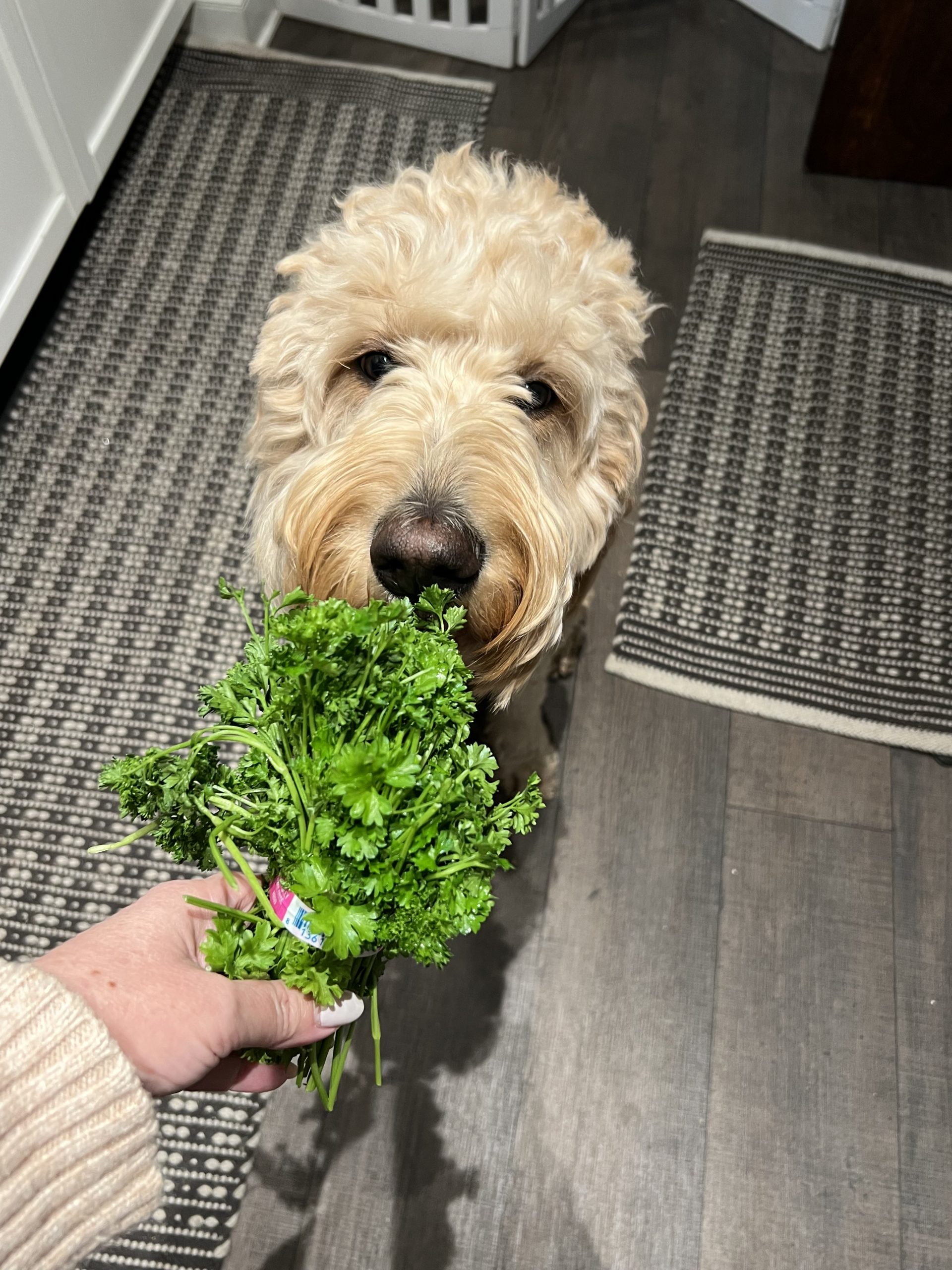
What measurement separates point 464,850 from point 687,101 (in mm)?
2741

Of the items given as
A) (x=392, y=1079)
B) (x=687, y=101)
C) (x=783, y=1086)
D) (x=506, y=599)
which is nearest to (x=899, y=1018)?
(x=783, y=1086)

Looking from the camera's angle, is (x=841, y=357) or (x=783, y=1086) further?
(x=841, y=357)

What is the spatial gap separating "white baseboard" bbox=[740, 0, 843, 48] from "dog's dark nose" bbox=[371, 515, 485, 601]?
8.58 ft

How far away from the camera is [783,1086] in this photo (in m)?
1.78

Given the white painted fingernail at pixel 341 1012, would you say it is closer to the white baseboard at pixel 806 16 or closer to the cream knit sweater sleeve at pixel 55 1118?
the cream knit sweater sleeve at pixel 55 1118

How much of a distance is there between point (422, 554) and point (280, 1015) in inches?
21.2

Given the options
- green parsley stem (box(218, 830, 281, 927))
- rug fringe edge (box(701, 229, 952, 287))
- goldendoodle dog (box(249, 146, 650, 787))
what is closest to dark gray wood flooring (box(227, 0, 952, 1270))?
goldendoodle dog (box(249, 146, 650, 787))

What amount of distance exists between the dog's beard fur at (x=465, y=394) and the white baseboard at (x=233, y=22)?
1876mm

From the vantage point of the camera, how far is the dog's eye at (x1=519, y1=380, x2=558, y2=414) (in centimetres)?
139

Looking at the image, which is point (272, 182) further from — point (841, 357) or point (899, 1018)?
point (899, 1018)

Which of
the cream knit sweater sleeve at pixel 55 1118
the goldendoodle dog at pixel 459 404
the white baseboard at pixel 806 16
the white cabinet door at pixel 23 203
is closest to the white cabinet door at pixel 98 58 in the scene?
the white cabinet door at pixel 23 203

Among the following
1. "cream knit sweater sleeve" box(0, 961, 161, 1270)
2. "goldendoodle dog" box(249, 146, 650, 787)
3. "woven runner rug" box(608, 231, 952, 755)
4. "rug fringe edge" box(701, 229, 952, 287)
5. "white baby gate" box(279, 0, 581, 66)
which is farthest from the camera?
"white baby gate" box(279, 0, 581, 66)

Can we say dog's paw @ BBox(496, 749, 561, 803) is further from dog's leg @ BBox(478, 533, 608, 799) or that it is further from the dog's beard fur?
the dog's beard fur

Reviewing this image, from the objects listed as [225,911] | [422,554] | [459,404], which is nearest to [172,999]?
[225,911]
